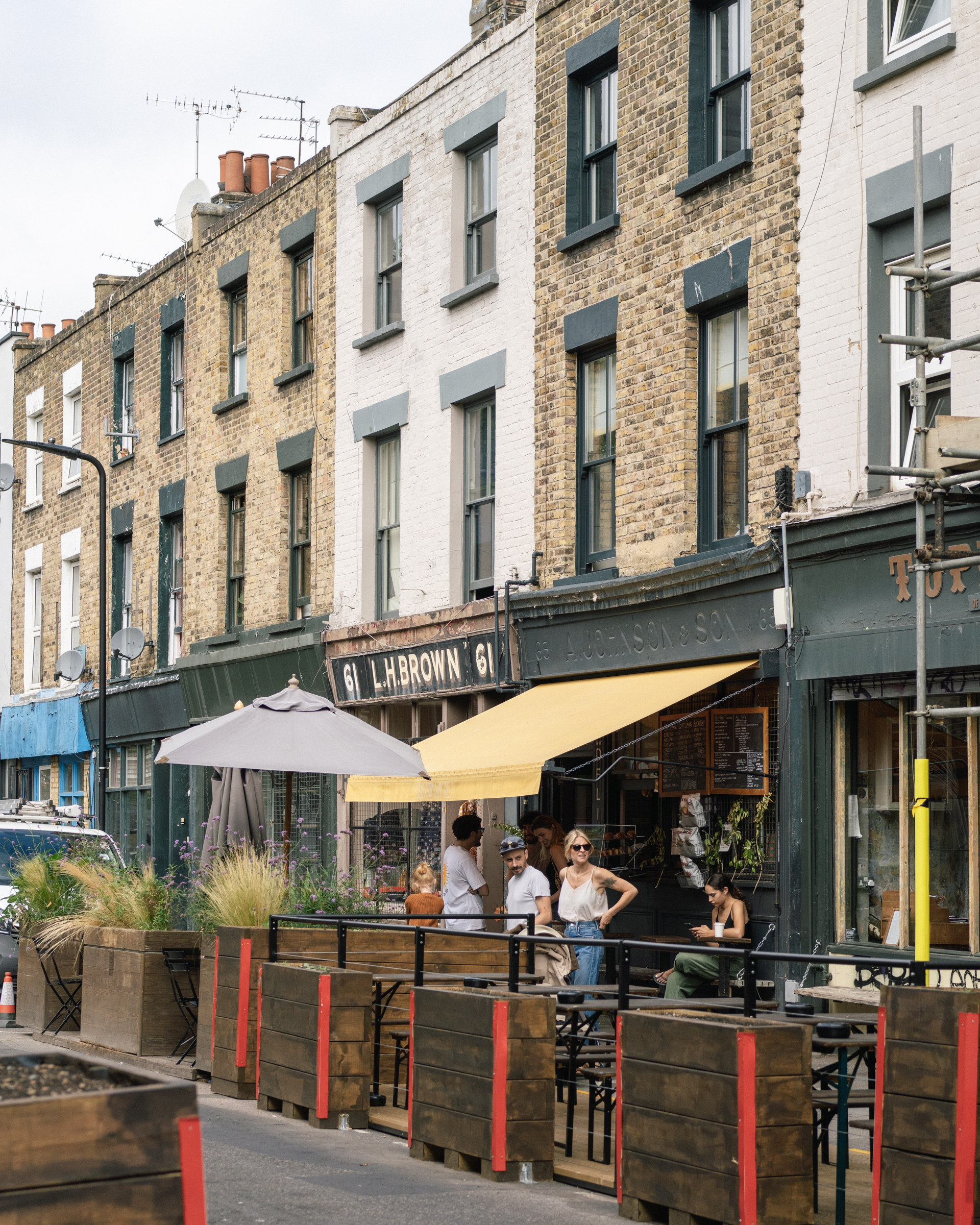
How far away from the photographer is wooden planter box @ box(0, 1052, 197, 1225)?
4.25 m

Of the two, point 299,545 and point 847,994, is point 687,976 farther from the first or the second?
point 299,545

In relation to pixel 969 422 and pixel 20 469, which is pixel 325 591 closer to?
pixel 969 422

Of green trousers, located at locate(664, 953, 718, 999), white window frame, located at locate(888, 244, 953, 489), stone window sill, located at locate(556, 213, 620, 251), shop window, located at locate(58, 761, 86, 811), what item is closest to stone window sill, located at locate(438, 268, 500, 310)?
stone window sill, located at locate(556, 213, 620, 251)

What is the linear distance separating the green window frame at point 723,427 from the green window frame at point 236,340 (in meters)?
10.2

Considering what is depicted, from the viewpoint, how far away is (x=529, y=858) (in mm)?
16875

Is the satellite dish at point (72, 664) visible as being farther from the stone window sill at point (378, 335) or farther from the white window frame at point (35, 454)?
the stone window sill at point (378, 335)

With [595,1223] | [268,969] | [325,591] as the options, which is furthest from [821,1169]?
[325,591]

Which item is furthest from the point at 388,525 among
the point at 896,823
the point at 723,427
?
the point at 896,823

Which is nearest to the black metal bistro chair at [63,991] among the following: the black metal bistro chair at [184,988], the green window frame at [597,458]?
the black metal bistro chair at [184,988]

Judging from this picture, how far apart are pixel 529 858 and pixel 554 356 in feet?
15.7

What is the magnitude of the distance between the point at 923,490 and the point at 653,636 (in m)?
4.34

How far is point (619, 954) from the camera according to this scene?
28.3ft

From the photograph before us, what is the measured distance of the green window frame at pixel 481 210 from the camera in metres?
18.1

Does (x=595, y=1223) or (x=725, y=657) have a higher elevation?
(x=725, y=657)
